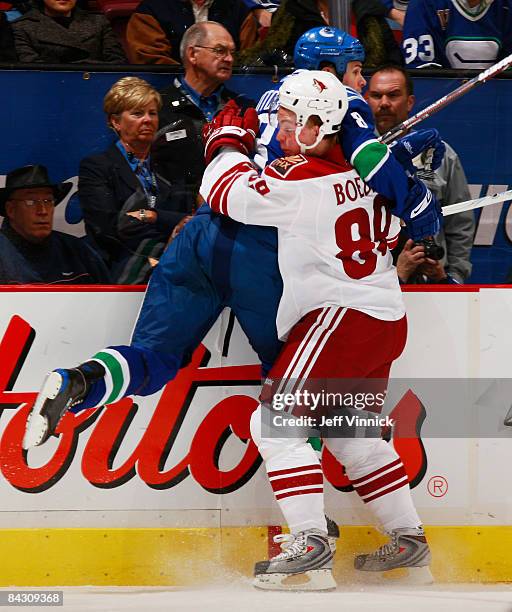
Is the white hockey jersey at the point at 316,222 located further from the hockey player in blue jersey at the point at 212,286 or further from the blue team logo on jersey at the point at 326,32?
the blue team logo on jersey at the point at 326,32

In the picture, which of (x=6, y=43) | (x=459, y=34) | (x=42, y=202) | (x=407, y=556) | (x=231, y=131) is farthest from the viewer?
(x=459, y=34)

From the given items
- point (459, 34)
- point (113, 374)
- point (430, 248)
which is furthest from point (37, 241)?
point (459, 34)

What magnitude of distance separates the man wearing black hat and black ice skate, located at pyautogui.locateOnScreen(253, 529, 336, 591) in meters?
1.05

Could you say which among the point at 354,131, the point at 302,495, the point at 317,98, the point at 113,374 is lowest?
the point at 302,495

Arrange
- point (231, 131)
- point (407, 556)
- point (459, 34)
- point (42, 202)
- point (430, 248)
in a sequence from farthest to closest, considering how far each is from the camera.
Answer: point (459, 34) < point (430, 248) < point (42, 202) < point (407, 556) < point (231, 131)

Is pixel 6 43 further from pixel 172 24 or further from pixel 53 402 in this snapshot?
pixel 53 402

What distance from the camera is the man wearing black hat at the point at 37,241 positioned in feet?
12.2

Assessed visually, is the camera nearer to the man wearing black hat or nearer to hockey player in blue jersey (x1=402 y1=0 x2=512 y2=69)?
hockey player in blue jersey (x1=402 y1=0 x2=512 y2=69)

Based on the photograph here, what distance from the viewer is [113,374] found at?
353 cm

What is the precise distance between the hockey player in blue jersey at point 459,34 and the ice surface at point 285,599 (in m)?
1.82

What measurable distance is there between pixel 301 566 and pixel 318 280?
84 cm

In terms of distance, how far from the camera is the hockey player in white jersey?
11.2 ft

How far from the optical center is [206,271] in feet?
11.8

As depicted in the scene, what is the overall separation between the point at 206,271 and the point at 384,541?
3.53 ft
